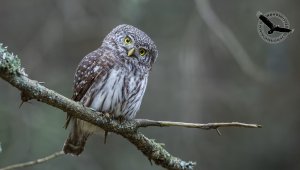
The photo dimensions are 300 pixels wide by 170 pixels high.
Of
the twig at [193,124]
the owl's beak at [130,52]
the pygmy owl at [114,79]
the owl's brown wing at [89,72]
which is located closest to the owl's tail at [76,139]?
the pygmy owl at [114,79]

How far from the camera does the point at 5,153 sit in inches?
233

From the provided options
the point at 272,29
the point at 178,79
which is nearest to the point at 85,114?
the point at 272,29

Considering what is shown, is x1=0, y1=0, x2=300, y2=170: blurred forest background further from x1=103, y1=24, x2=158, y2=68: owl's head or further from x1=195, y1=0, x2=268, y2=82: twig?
x1=103, y1=24, x2=158, y2=68: owl's head

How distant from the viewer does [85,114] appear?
3.19m

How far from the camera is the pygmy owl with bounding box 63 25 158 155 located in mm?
4211

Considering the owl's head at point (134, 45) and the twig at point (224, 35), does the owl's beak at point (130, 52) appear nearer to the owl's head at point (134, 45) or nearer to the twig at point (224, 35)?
the owl's head at point (134, 45)

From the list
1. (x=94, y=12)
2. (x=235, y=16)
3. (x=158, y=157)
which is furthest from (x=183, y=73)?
(x=158, y=157)

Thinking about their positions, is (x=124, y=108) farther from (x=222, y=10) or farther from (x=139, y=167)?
(x=222, y=10)

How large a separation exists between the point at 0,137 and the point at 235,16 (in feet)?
11.3

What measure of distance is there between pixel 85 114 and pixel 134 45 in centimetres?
157

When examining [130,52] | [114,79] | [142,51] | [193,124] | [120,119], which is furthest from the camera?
[142,51]

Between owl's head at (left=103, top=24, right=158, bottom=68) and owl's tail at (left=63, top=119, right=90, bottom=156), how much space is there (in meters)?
0.70

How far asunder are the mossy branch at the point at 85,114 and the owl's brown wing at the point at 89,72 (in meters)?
0.76

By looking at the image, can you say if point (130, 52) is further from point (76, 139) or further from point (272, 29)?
point (272, 29)
